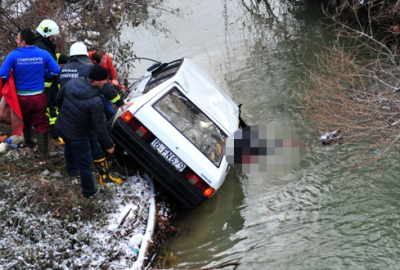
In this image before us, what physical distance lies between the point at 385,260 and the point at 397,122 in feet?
6.68

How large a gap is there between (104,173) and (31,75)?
1.64 meters

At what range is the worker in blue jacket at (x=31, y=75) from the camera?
584 centimetres

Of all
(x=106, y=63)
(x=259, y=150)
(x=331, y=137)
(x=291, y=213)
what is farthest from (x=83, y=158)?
(x=331, y=137)

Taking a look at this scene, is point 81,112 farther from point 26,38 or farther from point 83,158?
point 26,38

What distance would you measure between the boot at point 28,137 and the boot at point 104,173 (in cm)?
134

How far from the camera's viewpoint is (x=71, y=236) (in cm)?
538

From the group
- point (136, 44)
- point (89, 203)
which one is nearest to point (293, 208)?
point (89, 203)

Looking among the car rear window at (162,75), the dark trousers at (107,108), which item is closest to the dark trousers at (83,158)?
the dark trousers at (107,108)

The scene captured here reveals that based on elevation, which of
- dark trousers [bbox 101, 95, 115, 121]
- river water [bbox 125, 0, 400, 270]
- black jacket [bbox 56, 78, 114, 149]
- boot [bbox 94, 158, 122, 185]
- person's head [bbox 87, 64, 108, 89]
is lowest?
river water [bbox 125, 0, 400, 270]

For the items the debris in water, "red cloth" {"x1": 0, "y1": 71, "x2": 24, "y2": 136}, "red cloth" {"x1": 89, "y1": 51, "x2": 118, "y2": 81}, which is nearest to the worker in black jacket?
"red cloth" {"x1": 0, "y1": 71, "x2": 24, "y2": 136}

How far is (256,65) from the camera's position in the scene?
12.1m

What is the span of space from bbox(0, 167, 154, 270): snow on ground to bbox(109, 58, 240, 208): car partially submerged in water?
0.69m

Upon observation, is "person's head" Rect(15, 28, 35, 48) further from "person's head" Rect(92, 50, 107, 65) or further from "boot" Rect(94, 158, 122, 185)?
"boot" Rect(94, 158, 122, 185)

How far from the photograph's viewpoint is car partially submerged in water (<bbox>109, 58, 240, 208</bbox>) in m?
5.93
